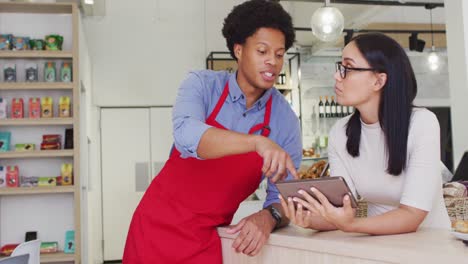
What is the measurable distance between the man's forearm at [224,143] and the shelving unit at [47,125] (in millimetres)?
4207

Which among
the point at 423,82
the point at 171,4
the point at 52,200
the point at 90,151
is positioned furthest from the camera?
the point at 423,82

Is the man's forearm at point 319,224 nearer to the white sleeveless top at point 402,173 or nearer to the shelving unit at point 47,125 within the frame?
the white sleeveless top at point 402,173

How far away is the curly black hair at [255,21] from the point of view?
197cm

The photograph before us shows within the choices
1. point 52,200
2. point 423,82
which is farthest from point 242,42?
point 423,82

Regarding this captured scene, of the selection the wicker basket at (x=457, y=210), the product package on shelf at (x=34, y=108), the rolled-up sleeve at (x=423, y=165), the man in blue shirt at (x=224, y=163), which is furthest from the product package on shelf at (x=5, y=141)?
the rolled-up sleeve at (x=423, y=165)

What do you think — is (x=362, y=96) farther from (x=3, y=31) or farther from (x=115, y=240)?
(x=115, y=240)

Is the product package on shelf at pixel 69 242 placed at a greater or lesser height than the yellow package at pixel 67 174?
lesser

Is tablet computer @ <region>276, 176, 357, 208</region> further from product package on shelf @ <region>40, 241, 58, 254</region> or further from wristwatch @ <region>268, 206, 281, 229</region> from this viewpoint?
product package on shelf @ <region>40, 241, 58, 254</region>

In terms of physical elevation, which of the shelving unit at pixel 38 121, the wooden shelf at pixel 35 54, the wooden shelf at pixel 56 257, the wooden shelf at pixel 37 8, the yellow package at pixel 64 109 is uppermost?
the wooden shelf at pixel 37 8

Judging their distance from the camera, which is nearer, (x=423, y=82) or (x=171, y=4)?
(x=171, y=4)

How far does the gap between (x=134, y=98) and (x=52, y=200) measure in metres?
3.09

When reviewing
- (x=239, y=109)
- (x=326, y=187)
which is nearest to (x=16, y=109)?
(x=239, y=109)

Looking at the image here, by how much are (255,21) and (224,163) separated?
51cm

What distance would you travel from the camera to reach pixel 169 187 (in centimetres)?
191
